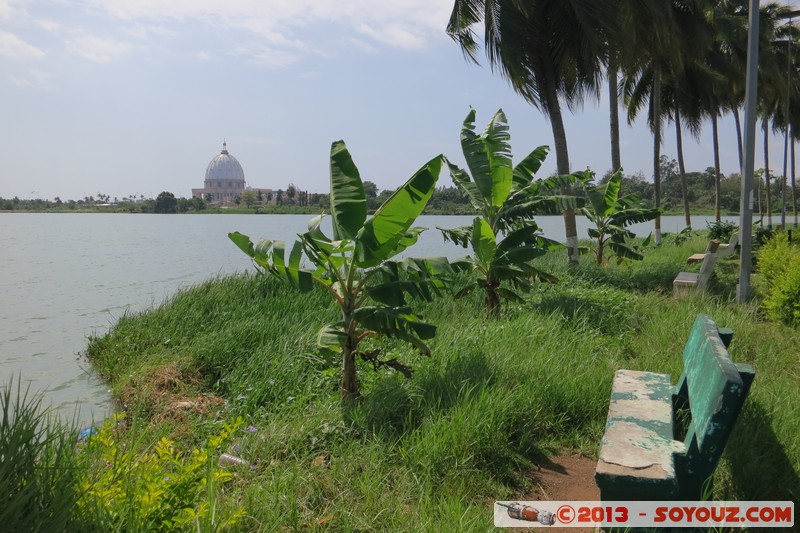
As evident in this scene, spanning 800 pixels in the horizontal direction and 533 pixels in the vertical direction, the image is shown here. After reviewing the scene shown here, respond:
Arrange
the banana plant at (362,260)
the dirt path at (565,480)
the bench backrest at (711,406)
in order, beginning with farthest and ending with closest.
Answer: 1. the banana plant at (362,260)
2. the dirt path at (565,480)
3. the bench backrest at (711,406)

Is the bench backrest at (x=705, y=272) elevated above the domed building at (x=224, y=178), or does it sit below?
below

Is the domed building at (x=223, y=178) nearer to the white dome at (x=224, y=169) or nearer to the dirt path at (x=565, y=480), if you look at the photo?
the white dome at (x=224, y=169)

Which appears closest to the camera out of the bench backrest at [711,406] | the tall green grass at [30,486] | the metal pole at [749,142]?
the tall green grass at [30,486]

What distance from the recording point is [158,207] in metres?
88.6

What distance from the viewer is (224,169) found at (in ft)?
411

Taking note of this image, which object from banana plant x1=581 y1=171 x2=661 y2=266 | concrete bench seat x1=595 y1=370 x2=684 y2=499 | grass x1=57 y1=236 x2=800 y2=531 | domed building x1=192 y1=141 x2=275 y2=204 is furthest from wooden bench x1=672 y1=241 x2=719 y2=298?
domed building x1=192 y1=141 x2=275 y2=204

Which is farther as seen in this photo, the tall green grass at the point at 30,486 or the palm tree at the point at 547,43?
the palm tree at the point at 547,43

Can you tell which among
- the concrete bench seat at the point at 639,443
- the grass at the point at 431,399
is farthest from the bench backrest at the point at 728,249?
the concrete bench seat at the point at 639,443

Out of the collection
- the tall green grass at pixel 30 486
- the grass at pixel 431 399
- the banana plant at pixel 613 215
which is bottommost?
the grass at pixel 431 399

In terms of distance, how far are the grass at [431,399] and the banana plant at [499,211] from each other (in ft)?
1.67

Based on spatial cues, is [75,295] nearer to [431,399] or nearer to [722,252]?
[431,399]

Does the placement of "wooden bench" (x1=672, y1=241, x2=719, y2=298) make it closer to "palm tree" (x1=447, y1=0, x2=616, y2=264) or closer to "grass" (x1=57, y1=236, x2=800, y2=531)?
"grass" (x1=57, y1=236, x2=800, y2=531)

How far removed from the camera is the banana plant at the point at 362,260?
507 cm

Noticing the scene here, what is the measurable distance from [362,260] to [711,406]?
312 centimetres
